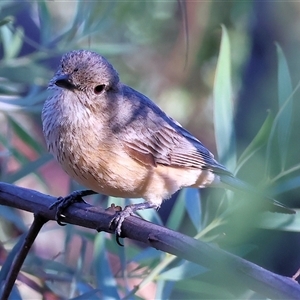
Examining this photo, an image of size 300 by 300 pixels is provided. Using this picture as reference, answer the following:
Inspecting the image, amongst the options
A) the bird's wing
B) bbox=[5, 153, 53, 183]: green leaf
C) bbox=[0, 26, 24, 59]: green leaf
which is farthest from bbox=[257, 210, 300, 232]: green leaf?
bbox=[0, 26, 24, 59]: green leaf

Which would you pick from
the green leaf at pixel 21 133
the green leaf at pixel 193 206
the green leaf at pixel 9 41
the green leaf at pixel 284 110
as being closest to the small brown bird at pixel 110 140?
the green leaf at pixel 193 206

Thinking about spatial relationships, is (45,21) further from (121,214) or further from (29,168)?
(121,214)

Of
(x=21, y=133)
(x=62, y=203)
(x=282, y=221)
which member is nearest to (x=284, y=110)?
(x=282, y=221)

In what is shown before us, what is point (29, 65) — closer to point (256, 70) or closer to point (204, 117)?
point (256, 70)

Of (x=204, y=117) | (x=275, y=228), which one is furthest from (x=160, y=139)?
(x=204, y=117)

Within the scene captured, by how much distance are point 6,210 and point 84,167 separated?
26.3 inches

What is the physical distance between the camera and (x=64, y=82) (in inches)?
94.0

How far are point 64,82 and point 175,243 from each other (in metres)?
1.08

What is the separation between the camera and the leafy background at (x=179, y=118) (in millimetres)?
2096

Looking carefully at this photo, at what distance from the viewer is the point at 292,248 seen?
367cm

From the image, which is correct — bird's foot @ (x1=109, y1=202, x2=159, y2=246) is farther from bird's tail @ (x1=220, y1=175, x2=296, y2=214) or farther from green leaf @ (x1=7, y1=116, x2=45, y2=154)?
green leaf @ (x1=7, y1=116, x2=45, y2=154)

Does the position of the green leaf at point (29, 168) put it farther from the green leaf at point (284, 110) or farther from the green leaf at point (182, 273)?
the green leaf at point (284, 110)

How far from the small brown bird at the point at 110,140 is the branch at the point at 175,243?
0.19 m

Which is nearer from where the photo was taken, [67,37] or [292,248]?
[67,37]
